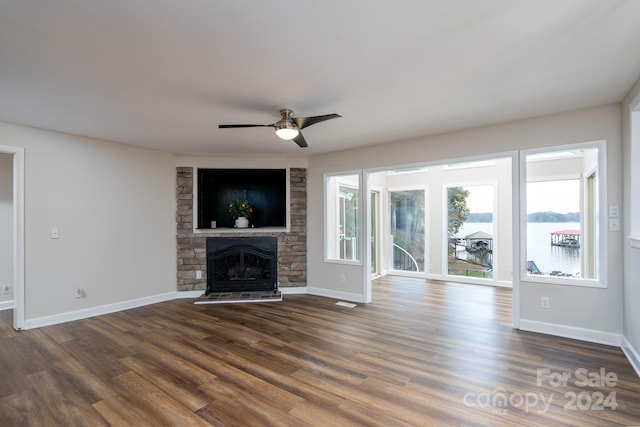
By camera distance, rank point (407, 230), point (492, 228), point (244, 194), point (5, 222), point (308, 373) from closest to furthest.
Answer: point (308, 373), point (5, 222), point (244, 194), point (492, 228), point (407, 230)

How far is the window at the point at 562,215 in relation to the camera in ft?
10.8

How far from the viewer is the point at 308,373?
102 inches

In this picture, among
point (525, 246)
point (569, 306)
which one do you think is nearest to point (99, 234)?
point (525, 246)

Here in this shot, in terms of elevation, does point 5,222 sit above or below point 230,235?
above

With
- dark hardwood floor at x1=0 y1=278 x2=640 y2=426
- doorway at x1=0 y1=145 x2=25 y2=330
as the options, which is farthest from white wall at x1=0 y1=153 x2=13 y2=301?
doorway at x1=0 y1=145 x2=25 y2=330

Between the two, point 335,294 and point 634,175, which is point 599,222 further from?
point 335,294

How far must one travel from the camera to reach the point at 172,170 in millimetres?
5168

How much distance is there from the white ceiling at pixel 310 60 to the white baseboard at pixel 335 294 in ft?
9.02

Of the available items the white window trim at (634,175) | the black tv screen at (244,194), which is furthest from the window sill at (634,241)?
the black tv screen at (244,194)

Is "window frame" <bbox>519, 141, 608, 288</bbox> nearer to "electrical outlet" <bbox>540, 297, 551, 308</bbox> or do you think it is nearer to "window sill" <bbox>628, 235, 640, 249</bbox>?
"electrical outlet" <bbox>540, 297, 551, 308</bbox>

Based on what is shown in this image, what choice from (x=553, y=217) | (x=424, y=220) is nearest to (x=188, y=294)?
(x=424, y=220)

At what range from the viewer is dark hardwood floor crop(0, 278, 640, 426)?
6.75ft

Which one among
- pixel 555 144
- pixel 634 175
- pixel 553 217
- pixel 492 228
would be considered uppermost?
pixel 555 144

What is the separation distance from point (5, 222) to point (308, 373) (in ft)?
16.6
